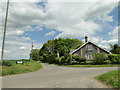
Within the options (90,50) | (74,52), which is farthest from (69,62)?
(90,50)

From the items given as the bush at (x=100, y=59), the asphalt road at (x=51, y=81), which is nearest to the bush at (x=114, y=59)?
the bush at (x=100, y=59)

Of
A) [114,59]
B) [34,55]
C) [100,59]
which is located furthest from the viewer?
[34,55]

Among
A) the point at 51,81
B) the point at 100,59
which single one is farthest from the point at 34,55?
the point at 51,81

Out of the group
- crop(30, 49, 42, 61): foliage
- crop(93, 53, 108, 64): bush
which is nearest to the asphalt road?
crop(93, 53, 108, 64): bush

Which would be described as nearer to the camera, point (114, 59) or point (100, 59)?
point (100, 59)

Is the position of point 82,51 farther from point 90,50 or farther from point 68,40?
point 68,40

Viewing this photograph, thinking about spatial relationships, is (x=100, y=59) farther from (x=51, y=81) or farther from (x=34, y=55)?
(x=34, y=55)

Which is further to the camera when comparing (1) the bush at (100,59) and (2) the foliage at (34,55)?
(2) the foliage at (34,55)

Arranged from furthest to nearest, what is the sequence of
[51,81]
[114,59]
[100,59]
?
[114,59], [100,59], [51,81]

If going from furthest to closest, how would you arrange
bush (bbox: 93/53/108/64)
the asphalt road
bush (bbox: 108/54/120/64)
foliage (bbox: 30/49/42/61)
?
foliage (bbox: 30/49/42/61)
bush (bbox: 108/54/120/64)
bush (bbox: 93/53/108/64)
the asphalt road

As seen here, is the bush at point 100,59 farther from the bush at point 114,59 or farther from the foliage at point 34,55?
the foliage at point 34,55

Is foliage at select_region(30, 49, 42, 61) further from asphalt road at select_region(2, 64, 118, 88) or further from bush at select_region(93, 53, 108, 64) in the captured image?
asphalt road at select_region(2, 64, 118, 88)


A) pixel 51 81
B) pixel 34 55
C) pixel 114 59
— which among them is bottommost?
pixel 51 81

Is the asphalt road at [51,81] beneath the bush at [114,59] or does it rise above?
beneath
